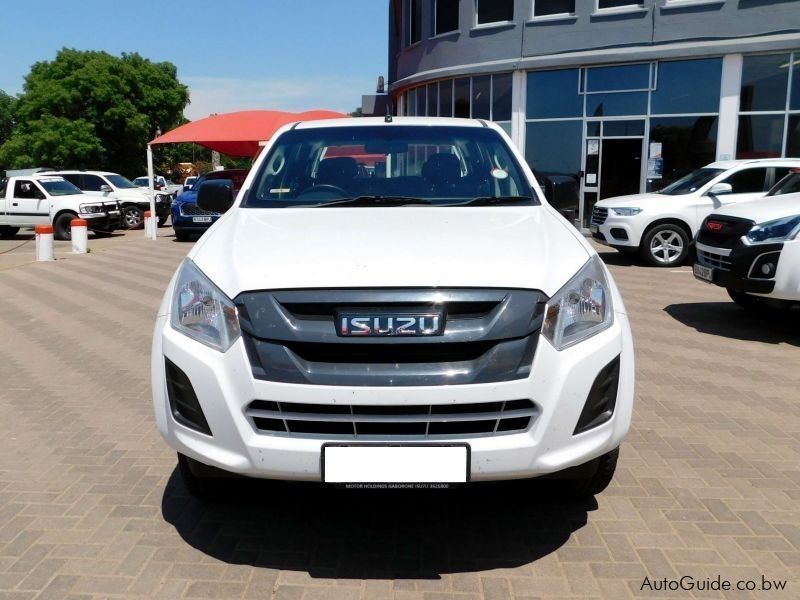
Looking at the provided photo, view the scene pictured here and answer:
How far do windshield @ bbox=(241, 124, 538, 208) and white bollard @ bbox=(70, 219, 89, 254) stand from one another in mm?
12211

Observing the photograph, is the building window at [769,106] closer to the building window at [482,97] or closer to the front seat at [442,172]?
the building window at [482,97]

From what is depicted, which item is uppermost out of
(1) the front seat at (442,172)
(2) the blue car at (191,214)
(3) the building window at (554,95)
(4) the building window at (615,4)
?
(4) the building window at (615,4)

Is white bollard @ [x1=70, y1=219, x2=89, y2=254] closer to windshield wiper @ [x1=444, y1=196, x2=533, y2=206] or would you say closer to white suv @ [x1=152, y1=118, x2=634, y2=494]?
windshield wiper @ [x1=444, y1=196, x2=533, y2=206]

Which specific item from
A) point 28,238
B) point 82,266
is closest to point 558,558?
point 82,266

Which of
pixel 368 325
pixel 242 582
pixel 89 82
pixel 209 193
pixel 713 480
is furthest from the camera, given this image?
pixel 89 82

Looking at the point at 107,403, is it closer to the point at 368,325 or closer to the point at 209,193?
the point at 209,193

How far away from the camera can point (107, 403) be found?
4.97m

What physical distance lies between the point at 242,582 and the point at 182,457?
0.62m

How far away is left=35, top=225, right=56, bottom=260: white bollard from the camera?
13.8 metres

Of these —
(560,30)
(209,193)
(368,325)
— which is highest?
(560,30)

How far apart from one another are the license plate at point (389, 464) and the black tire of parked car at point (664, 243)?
33.5 feet

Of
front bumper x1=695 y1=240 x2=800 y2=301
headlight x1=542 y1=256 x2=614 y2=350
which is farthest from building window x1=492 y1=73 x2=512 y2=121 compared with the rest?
headlight x1=542 y1=256 x2=614 y2=350

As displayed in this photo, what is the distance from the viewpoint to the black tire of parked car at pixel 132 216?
21734 millimetres

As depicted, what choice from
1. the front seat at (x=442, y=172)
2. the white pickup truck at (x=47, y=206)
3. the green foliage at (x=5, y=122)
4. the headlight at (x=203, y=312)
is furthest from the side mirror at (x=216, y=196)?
the green foliage at (x=5, y=122)
